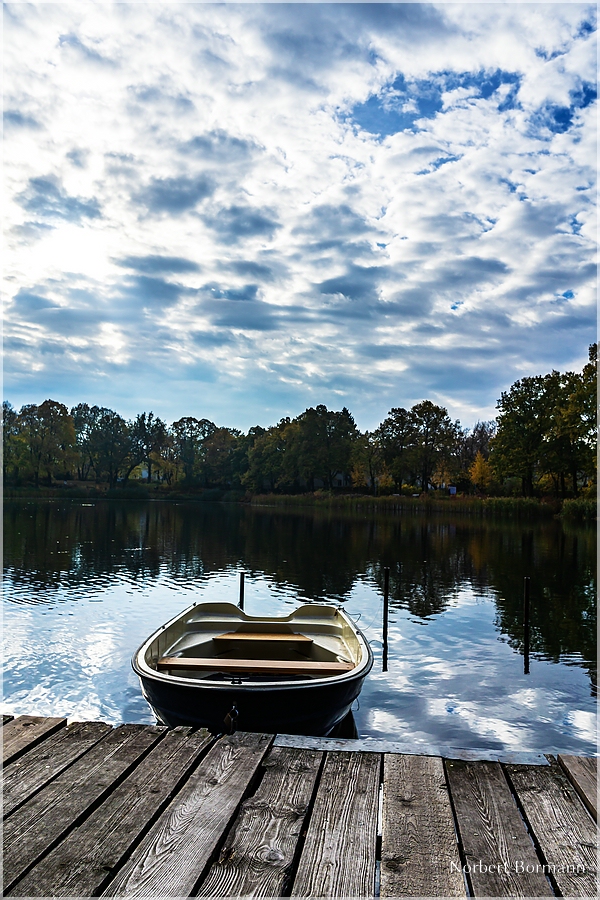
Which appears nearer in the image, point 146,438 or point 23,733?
point 23,733

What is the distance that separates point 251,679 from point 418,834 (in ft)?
16.1

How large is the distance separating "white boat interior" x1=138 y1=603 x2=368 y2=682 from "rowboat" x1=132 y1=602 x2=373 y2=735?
0.02m

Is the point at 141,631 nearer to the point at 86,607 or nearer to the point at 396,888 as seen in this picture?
the point at 86,607

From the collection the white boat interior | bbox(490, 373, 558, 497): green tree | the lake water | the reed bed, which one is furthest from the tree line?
the white boat interior

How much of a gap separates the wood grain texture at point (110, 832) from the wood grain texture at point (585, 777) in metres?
2.56

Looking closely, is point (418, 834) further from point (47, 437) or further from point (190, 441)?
point (190, 441)

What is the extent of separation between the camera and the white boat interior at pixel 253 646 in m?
8.46

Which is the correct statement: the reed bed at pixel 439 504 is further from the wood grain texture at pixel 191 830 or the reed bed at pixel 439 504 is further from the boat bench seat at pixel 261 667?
the wood grain texture at pixel 191 830

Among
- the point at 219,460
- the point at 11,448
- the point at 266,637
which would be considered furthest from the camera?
the point at 219,460

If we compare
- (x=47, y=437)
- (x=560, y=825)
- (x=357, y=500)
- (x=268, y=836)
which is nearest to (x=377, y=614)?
(x=560, y=825)

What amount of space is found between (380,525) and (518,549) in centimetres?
1764

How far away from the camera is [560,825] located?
11.7 feet

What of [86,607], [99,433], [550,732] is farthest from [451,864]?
[99,433]

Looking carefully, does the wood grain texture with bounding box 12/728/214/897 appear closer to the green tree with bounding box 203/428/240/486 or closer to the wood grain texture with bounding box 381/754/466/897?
the wood grain texture with bounding box 381/754/466/897
